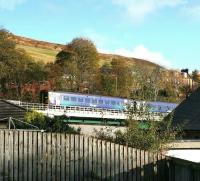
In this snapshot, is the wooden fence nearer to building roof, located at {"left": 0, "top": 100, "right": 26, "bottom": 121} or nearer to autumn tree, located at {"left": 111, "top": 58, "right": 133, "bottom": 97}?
building roof, located at {"left": 0, "top": 100, "right": 26, "bottom": 121}

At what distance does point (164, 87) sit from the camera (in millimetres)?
144375

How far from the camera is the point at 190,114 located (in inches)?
1885

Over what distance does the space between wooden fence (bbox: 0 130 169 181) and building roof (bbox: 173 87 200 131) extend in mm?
26228

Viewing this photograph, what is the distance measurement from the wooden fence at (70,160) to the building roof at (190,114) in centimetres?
2623

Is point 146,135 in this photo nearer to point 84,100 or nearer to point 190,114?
point 190,114

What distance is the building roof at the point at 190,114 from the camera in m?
45.2

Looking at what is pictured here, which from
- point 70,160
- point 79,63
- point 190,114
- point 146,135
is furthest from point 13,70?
point 70,160

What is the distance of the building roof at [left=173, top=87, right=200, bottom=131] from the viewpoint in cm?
4519

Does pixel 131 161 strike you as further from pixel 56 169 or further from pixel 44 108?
pixel 44 108

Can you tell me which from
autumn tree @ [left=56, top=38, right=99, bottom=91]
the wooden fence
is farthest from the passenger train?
the wooden fence

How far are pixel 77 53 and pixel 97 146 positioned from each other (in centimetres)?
12219

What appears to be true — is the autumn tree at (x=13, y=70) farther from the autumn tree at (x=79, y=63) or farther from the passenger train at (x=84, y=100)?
the passenger train at (x=84, y=100)

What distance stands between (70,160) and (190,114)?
31.6m

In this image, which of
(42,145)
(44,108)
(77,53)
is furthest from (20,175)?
(77,53)
